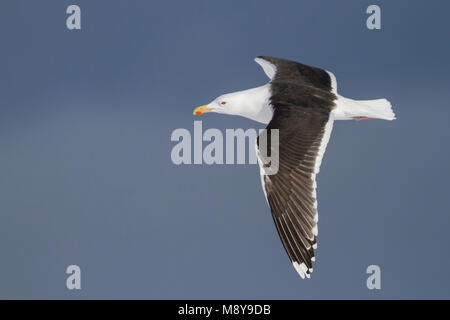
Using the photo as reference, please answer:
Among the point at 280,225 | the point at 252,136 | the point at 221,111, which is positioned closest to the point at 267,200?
the point at 280,225

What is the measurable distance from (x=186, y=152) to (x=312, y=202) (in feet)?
4.80

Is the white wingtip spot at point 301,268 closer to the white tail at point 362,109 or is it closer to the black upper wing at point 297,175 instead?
the black upper wing at point 297,175

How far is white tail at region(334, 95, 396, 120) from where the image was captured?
7.30 metres

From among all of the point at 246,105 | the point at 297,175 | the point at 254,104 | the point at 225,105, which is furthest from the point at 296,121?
the point at 225,105

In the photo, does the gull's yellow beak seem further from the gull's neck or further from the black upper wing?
the black upper wing

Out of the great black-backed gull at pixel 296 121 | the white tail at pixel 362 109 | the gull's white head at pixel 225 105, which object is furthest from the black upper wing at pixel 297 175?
the gull's white head at pixel 225 105

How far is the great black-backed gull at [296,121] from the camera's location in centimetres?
624

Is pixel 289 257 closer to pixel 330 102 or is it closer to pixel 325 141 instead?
pixel 325 141

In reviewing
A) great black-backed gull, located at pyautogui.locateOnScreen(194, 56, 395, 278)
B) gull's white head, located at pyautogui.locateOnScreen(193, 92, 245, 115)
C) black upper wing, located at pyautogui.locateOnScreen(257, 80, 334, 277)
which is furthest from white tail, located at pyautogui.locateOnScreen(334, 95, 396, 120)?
gull's white head, located at pyautogui.locateOnScreen(193, 92, 245, 115)

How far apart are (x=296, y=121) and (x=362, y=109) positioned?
937 mm

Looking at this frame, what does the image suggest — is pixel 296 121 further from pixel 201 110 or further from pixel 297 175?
pixel 201 110

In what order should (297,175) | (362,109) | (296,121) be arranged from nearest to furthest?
1. (297,175)
2. (296,121)
3. (362,109)

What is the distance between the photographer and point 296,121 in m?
6.81

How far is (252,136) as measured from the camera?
6773mm
